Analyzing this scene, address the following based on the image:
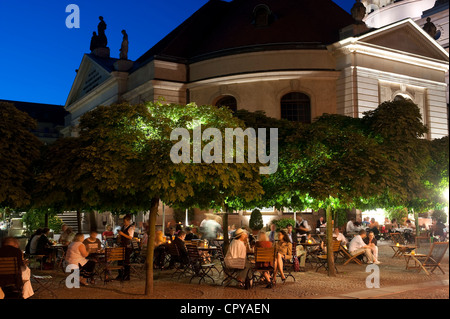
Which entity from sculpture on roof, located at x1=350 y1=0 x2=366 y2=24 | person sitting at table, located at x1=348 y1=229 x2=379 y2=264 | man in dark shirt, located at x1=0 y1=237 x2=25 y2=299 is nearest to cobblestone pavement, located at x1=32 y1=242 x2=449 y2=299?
man in dark shirt, located at x1=0 y1=237 x2=25 y2=299

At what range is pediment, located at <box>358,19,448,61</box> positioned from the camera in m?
30.0

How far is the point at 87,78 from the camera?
4450 cm

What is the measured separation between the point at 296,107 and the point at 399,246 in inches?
578

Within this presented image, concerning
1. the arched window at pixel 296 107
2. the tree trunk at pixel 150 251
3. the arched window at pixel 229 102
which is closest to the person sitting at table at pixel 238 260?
the tree trunk at pixel 150 251

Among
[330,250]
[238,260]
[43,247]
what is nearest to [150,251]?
[238,260]

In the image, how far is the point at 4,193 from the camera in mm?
13117

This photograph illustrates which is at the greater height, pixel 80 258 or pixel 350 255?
pixel 80 258

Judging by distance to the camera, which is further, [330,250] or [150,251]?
[330,250]

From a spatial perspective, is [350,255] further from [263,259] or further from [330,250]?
[263,259]

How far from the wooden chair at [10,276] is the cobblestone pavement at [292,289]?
0.99m

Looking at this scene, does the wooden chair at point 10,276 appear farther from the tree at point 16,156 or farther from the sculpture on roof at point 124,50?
the sculpture on roof at point 124,50

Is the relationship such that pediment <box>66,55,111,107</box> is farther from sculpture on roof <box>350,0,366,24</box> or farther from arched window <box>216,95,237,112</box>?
sculpture on roof <box>350,0,366,24</box>
